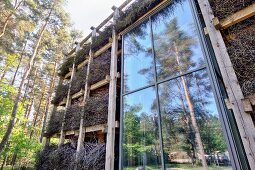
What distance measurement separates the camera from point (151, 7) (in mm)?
4797

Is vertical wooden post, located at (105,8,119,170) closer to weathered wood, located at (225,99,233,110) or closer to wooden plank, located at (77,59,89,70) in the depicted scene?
wooden plank, located at (77,59,89,70)

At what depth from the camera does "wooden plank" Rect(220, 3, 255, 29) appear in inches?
114

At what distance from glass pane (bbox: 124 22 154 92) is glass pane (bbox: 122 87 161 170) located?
332 millimetres

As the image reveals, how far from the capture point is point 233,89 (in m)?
2.63

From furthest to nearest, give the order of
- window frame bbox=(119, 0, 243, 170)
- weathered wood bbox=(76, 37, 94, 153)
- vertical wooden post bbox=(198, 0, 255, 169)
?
weathered wood bbox=(76, 37, 94, 153) → window frame bbox=(119, 0, 243, 170) → vertical wooden post bbox=(198, 0, 255, 169)

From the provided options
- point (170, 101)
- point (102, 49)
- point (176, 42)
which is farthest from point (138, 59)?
point (102, 49)

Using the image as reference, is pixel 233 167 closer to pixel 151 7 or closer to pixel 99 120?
pixel 99 120

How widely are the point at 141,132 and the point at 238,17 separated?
9.94ft

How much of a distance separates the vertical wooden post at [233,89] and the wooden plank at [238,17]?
21 centimetres

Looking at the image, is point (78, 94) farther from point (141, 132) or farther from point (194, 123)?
point (194, 123)

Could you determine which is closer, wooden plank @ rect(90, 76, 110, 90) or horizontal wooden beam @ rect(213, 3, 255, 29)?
horizontal wooden beam @ rect(213, 3, 255, 29)

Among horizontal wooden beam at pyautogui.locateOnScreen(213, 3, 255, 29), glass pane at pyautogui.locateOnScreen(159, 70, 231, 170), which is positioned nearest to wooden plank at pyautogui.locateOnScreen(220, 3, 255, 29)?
horizontal wooden beam at pyautogui.locateOnScreen(213, 3, 255, 29)

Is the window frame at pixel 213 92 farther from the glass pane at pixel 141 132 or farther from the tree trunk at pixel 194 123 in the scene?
the tree trunk at pixel 194 123

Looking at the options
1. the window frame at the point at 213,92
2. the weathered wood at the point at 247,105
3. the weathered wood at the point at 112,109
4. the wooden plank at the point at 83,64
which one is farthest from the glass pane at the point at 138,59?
the wooden plank at the point at 83,64
